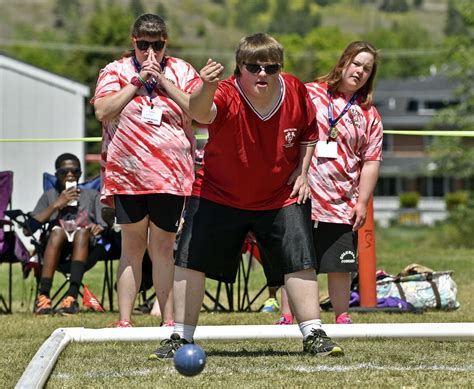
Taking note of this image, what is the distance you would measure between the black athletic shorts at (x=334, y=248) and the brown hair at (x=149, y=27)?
1670 mm

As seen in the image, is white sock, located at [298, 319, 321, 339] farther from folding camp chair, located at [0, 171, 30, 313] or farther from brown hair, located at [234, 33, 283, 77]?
folding camp chair, located at [0, 171, 30, 313]

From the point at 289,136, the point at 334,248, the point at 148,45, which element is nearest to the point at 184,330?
the point at 289,136

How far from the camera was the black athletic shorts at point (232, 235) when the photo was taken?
6887mm

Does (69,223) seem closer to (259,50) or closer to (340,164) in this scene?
(340,164)

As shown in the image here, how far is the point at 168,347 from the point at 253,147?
3.87ft

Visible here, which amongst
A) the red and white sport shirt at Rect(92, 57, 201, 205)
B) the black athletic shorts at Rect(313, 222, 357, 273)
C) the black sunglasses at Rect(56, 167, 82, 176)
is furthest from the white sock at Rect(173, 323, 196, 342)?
the black sunglasses at Rect(56, 167, 82, 176)

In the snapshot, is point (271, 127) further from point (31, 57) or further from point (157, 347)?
point (31, 57)

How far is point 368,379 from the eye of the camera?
596 centimetres

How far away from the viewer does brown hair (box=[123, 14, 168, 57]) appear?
26.8ft

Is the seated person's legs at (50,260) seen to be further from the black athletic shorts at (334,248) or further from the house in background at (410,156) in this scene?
the house in background at (410,156)

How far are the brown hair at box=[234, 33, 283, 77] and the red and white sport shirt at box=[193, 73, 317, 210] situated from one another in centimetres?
19

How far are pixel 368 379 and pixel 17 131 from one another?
21.4 meters

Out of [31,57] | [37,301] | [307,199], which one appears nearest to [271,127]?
[307,199]

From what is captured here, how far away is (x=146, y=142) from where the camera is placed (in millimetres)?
8273
